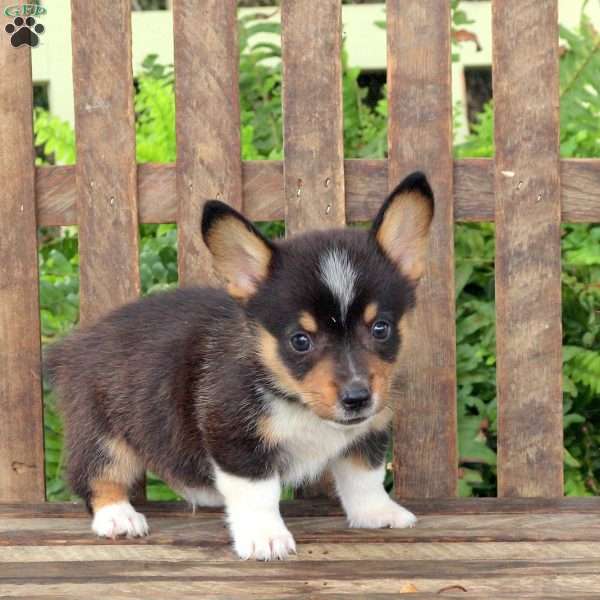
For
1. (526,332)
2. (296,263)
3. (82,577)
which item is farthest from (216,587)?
(526,332)

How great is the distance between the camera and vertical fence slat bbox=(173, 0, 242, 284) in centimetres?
510

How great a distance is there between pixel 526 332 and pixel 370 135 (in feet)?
6.15

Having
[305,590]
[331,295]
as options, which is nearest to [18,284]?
Result: [331,295]

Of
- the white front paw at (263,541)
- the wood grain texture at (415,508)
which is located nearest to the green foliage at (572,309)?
the wood grain texture at (415,508)

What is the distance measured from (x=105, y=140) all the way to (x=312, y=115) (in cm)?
89

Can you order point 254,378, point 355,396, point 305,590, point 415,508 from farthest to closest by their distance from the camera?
point 415,508 → point 254,378 → point 355,396 → point 305,590

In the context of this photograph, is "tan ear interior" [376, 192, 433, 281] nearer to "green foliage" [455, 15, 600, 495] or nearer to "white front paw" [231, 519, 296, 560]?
"white front paw" [231, 519, 296, 560]

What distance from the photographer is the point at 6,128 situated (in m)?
5.21

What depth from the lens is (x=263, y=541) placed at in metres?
4.27

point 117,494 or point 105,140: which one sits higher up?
point 105,140

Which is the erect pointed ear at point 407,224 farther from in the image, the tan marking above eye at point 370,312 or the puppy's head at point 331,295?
the tan marking above eye at point 370,312

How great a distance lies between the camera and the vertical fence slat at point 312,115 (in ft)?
16.6

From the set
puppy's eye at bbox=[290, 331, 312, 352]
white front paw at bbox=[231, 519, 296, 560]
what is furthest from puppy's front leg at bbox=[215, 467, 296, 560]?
puppy's eye at bbox=[290, 331, 312, 352]

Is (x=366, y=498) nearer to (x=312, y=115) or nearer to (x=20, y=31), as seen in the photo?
(x=312, y=115)
